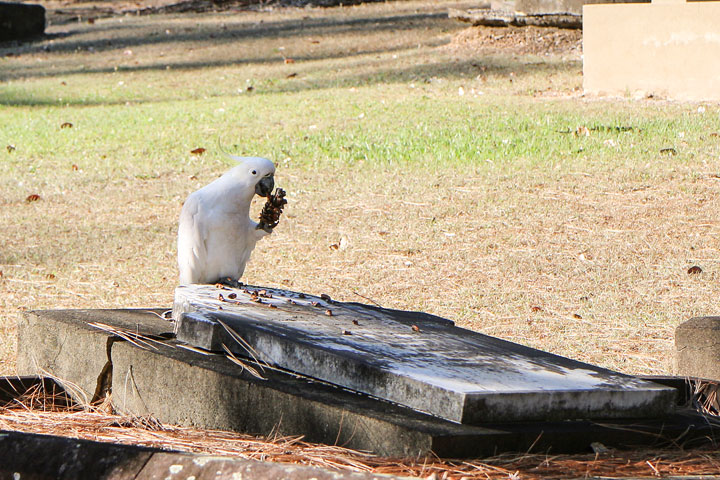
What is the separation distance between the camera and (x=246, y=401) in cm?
300

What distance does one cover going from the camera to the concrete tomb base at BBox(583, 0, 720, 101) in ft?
30.7

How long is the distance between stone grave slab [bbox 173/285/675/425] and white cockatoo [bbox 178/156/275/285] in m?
0.12

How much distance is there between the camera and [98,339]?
353cm

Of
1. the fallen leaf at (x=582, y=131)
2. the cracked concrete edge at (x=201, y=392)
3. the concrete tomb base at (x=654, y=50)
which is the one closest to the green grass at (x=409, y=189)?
the fallen leaf at (x=582, y=131)

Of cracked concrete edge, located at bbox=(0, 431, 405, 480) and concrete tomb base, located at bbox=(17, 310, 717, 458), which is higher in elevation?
cracked concrete edge, located at bbox=(0, 431, 405, 480)

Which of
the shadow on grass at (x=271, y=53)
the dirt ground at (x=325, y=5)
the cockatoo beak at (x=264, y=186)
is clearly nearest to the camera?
the cockatoo beak at (x=264, y=186)

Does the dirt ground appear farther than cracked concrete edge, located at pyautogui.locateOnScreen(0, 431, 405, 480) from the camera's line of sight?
Yes

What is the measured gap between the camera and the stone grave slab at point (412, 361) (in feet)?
9.01

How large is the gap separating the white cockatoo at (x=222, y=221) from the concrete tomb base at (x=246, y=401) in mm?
280

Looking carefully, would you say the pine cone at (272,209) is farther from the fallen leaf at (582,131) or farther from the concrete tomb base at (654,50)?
the concrete tomb base at (654,50)

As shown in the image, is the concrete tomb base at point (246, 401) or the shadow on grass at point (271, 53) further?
the shadow on grass at point (271, 53)

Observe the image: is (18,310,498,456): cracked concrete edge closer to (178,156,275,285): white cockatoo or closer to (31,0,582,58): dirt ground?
(178,156,275,285): white cockatoo

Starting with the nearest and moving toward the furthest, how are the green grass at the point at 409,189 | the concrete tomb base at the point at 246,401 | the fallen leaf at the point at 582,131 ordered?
the concrete tomb base at the point at 246,401 < the green grass at the point at 409,189 < the fallen leaf at the point at 582,131

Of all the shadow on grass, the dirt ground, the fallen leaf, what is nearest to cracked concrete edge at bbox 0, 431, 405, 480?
the fallen leaf
